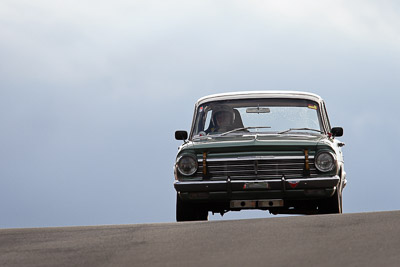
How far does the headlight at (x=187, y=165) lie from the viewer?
10.9 meters

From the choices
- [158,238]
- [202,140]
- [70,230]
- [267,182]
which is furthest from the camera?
[202,140]

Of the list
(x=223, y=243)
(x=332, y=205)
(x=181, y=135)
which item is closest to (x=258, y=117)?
(x=181, y=135)

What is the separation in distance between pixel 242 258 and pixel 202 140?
500 cm

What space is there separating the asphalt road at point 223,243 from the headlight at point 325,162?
1.09 m

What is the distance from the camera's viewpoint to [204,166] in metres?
10.9

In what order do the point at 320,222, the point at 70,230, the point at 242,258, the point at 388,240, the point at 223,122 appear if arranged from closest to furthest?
the point at 242,258
the point at 388,240
the point at 320,222
the point at 70,230
the point at 223,122

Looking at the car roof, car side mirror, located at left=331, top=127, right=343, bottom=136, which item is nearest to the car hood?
car side mirror, located at left=331, top=127, right=343, bottom=136

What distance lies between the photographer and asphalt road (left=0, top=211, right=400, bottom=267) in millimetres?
6520

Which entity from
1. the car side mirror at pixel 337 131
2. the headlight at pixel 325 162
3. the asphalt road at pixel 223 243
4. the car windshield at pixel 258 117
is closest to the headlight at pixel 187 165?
the car windshield at pixel 258 117

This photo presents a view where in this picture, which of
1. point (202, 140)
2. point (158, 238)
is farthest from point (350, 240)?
point (202, 140)

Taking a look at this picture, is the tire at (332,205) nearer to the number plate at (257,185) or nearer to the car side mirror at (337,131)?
the number plate at (257,185)

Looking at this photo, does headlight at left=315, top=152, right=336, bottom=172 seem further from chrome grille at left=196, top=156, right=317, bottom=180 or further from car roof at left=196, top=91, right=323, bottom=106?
car roof at left=196, top=91, right=323, bottom=106

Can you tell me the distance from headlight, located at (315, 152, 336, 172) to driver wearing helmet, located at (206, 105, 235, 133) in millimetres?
1763

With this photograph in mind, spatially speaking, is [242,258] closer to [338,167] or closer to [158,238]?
[158,238]
